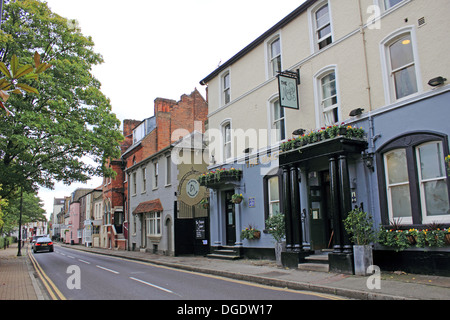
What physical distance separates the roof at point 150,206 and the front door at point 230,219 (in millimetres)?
6521

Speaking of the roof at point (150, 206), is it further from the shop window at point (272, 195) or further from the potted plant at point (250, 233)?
the shop window at point (272, 195)

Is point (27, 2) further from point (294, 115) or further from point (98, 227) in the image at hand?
point (98, 227)

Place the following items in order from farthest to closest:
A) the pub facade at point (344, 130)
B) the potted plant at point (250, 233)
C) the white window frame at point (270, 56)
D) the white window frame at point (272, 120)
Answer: the white window frame at point (270, 56), the potted plant at point (250, 233), the white window frame at point (272, 120), the pub facade at point (344, 130)

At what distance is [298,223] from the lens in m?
12.9

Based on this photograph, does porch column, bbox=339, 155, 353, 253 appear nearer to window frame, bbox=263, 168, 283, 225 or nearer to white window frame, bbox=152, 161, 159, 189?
window frame, bbox=263, 168, 283, 225

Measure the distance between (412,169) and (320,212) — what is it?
4.42m

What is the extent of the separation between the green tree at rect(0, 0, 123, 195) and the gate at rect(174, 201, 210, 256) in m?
5.25

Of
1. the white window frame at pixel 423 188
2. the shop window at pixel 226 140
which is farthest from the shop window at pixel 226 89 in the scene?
the white window frame at pixel 423 188

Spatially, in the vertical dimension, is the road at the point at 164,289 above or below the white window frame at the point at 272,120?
below

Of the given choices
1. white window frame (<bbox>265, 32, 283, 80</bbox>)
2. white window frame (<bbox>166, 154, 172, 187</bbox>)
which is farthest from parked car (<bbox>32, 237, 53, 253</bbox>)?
white window frame (<bbox>265, 32, 283, 80</bbox>)

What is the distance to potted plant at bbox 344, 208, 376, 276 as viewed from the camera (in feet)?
33.4

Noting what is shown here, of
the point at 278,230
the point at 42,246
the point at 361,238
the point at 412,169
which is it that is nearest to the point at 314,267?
the point at 361,238

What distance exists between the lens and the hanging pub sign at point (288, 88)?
45.2 feet

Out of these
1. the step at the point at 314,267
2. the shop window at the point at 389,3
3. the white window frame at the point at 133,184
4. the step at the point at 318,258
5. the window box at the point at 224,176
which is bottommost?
the step at the point at 314,267
